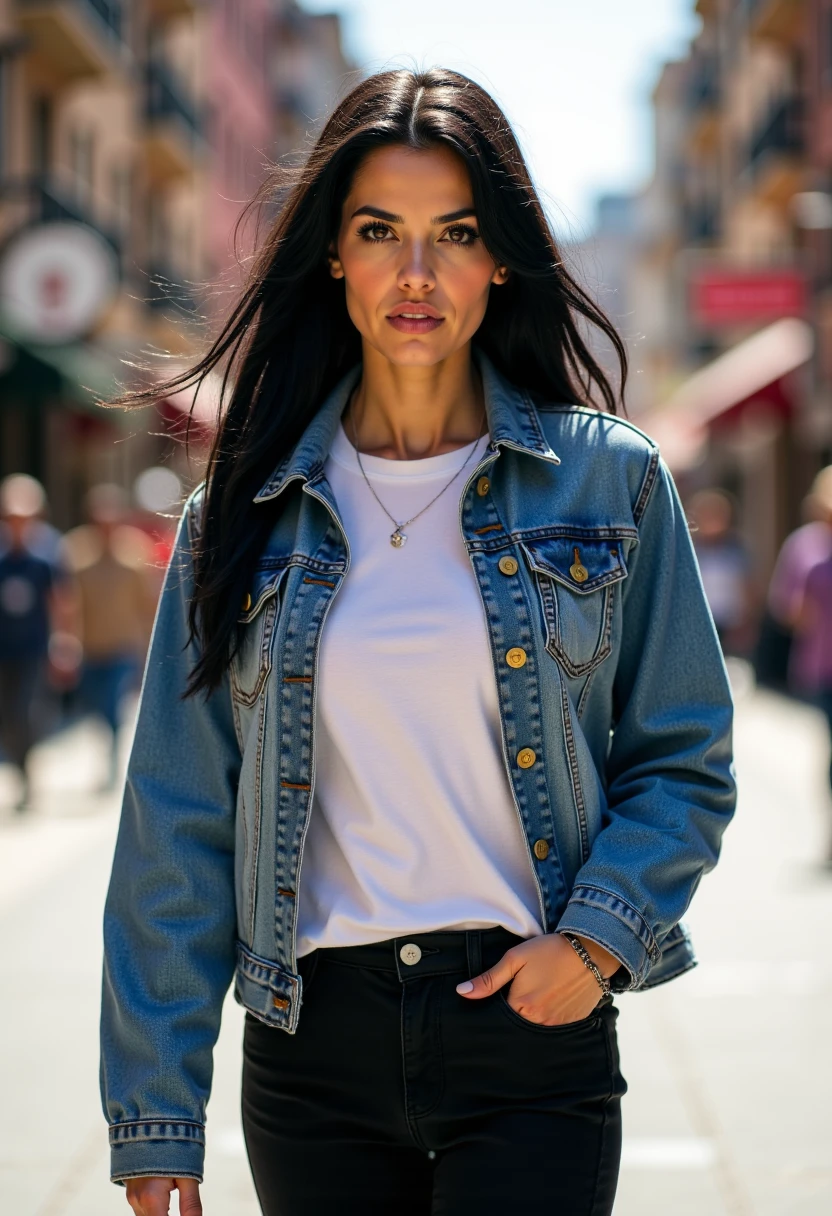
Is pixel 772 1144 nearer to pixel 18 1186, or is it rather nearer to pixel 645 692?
pixel 18 1186

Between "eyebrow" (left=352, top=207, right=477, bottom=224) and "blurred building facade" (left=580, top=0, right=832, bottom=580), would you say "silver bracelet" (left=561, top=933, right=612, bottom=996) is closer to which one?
"eyebrow" (left=352, top=207, right=477, bottom=224)

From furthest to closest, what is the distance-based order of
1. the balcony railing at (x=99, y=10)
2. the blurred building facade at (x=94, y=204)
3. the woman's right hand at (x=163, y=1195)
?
the balcony railing at (x=99, y=10) < the blurred building facade at (x=94, y=204) < the woman's right hand at (x=163, y=1195)

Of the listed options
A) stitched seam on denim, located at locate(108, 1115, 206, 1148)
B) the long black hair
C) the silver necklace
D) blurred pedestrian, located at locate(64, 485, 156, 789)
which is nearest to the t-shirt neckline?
the silver necklace

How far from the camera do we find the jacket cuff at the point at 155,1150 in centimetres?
239

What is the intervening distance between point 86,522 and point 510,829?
72.9ft

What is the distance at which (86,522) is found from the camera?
949 inches

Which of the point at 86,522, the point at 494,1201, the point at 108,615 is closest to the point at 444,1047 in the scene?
the point at 494,1201

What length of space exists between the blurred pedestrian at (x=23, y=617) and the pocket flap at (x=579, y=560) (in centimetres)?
884

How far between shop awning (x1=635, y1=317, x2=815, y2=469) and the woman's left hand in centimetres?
2042

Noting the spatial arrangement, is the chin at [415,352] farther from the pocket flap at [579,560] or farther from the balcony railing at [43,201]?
the balcony railing at [43,201]

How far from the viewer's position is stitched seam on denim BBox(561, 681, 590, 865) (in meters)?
2.39

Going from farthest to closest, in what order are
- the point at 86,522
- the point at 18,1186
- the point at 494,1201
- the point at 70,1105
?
1. the point at 86,522
2. the point at 70,1105
3. the point at 18,1186
4. the point at 494,1201

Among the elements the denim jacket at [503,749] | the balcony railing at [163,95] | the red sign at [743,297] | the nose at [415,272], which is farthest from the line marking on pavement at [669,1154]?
the balcony railing at [163,95]

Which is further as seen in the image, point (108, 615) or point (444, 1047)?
point (108, 615)
